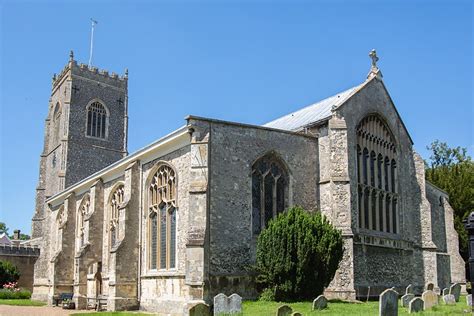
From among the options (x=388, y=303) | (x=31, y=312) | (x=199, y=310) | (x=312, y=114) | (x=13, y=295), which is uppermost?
(x=312, y=114)

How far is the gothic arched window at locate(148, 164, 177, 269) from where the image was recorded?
937 inches

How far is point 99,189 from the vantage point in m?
31.1

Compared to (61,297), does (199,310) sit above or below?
above

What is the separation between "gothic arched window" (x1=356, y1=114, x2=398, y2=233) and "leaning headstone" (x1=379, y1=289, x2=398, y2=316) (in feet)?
35.9

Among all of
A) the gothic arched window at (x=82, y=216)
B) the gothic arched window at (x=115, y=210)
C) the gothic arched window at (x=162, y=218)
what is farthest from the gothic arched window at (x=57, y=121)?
the gothic arched window at (x=162, y=218)

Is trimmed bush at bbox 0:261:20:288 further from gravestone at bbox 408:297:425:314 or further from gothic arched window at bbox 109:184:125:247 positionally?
gravestone at bbox 408:297:425:314

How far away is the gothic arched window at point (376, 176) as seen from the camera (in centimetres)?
2594

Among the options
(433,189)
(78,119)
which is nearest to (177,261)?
(433,189)

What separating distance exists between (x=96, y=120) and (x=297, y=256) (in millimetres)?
46767

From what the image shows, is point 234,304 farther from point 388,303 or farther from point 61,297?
point 61,297

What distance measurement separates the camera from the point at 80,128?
61000 mm

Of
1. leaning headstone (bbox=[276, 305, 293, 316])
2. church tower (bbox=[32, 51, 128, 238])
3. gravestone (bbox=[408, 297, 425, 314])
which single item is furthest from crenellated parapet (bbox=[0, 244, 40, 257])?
gravestone (bbox=[408, 297, 425, 314])

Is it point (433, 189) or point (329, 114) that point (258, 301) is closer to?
point (329, 114)

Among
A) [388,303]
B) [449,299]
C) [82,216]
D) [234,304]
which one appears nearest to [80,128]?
[82,216]
